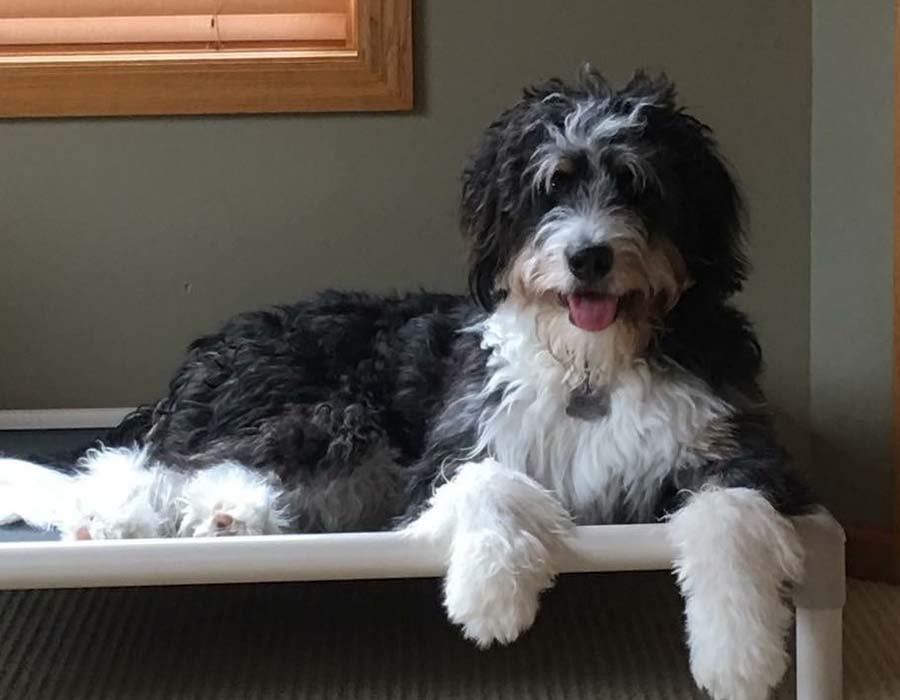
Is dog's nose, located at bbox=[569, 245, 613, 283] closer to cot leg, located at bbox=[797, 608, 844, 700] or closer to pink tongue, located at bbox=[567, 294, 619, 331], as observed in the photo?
pink tongue, located at bbox=[567, 294, 619, 331]

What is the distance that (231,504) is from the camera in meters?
1.80

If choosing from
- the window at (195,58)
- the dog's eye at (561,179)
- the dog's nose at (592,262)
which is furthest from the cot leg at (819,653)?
the window at (195,58)

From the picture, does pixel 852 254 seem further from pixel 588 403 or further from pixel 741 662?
pixel 741 662

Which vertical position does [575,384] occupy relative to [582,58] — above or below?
below

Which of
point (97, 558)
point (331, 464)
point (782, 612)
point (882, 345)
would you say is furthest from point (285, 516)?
point (882, 345)

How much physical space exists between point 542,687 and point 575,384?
0.55 m

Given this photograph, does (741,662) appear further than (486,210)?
No

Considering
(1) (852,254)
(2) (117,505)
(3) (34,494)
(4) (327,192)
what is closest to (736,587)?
(2) (117,505)

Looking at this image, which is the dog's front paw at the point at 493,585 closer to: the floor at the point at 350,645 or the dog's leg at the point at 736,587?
the dog's leg at the point at 736,587

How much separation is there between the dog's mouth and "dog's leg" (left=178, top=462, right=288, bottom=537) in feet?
1.64

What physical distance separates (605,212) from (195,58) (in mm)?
1186

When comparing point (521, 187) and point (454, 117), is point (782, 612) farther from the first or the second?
point (454, 117)

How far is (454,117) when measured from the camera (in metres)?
2.60

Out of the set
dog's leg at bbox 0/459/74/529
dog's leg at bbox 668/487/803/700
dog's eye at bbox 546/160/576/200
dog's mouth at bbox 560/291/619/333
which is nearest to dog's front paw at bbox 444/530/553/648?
dog's leg at bbox 668/487/803/700
